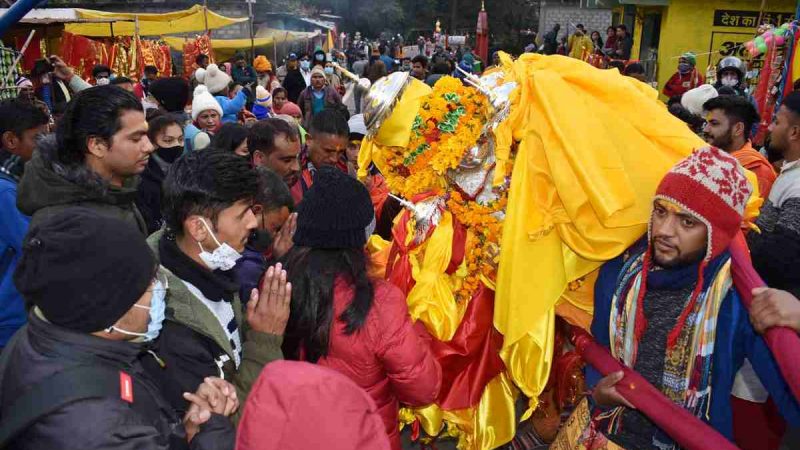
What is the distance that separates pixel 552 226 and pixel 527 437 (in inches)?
67.3

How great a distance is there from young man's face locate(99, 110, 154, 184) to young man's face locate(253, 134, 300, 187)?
100 cm

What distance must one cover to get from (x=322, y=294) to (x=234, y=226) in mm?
428

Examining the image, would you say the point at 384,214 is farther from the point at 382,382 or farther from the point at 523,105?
the point at 382,382

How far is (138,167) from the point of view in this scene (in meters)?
3.21

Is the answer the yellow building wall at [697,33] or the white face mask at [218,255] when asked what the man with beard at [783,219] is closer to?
the white face mask at [218,255]

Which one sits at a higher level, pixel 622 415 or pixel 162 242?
pixel 162 242

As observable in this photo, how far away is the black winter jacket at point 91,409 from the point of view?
1.41m

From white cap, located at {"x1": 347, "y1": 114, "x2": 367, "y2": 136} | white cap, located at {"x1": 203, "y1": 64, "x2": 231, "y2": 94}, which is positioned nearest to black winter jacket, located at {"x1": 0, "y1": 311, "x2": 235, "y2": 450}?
white cap, located at {"x1": 347, "y1": 114, "x2": 367, "y2": 136}

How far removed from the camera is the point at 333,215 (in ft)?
7.47

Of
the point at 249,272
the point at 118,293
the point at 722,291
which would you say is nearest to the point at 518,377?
the point at 722,291

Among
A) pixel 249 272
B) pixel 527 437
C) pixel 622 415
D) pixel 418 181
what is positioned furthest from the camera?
pixel 527 437

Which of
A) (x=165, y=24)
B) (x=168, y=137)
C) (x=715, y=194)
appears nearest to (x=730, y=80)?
(x=715, y=194)

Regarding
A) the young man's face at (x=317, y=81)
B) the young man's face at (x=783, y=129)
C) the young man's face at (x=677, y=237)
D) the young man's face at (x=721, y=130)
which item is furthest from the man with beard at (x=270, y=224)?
the young man's face at (x=317, y=81)

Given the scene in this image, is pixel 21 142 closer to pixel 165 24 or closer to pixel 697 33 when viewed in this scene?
pixel 697 33
